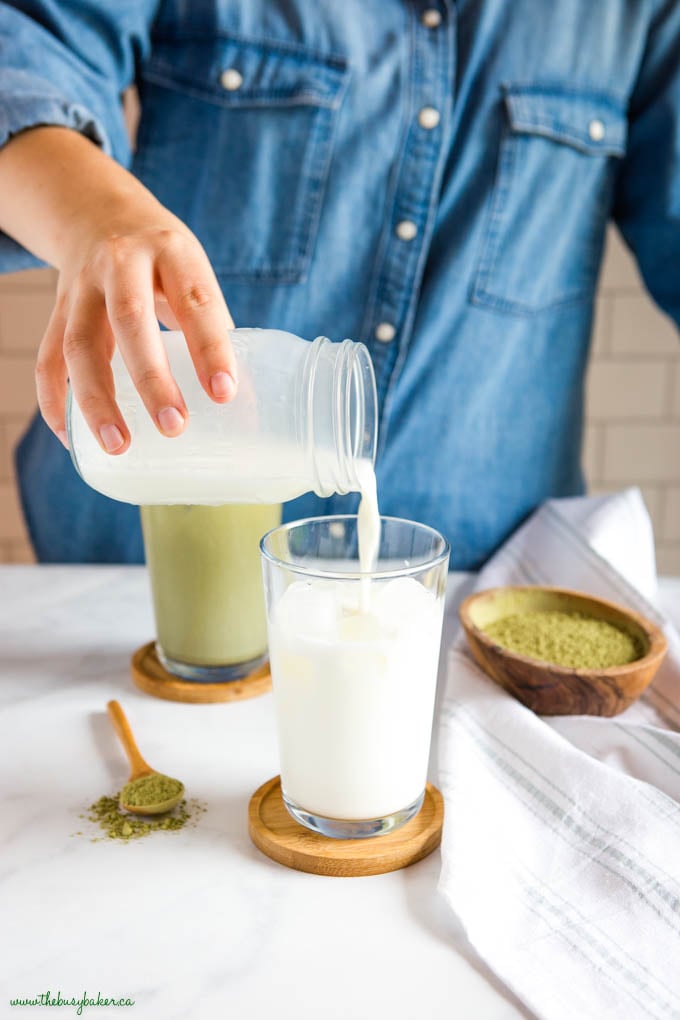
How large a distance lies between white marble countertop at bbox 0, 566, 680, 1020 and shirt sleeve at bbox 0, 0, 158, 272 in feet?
1.73

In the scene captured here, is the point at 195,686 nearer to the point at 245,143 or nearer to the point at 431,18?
the point at 245,143

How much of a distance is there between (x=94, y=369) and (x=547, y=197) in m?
0.81

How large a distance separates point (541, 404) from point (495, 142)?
1.14ft

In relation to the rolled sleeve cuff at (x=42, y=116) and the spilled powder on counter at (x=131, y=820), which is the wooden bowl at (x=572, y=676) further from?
the rolled sleeve cuff at (x=42, y=116)

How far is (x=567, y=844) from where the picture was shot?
0.70 meters

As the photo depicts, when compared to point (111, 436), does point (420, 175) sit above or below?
above

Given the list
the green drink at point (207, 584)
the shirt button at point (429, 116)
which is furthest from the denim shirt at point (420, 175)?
the green drink at point (207, 584)

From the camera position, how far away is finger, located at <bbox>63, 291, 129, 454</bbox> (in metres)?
0.66

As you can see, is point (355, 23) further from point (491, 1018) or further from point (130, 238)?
point (491, 1018)

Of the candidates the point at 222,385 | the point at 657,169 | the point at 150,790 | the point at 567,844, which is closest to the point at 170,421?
the point at 222,385

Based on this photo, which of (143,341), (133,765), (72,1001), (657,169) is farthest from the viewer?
(657,169)

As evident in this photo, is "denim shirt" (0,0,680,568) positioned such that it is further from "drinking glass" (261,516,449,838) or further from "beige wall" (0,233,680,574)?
"beige wall" (0,233,680,574)

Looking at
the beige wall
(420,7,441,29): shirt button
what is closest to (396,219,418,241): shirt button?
(420,7,441,29): shirt button

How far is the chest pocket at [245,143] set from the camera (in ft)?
3.98
